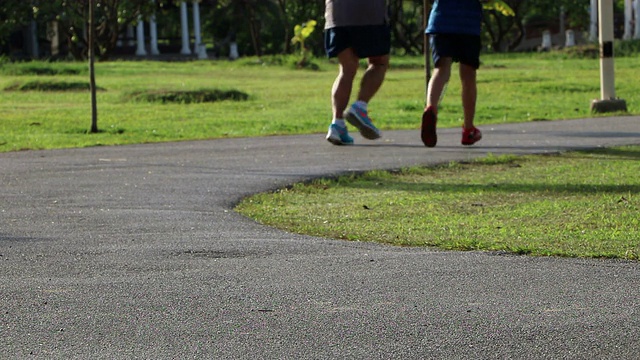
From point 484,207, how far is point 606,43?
7765 mm

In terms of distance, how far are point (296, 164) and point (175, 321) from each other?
5.32 metres

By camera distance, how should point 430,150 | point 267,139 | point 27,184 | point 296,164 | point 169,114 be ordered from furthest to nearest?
1. point 169,114
2. point 267,139
3. point 430,150
4. point 296,164
5. point 27,184

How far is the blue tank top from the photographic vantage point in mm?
9344

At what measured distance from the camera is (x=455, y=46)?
9406 millimetres

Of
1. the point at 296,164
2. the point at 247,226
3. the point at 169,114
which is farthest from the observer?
the point at 169,114

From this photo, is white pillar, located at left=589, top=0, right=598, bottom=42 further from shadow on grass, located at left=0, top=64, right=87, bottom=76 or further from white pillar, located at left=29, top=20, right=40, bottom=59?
shadow on grass, located at left=0, top=64, right=87, bottom=76

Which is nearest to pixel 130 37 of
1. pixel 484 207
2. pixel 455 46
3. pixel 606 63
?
pixel 606 63

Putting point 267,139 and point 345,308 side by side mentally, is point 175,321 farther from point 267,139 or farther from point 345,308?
point 267,139

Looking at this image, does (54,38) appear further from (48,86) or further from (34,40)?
(48,86)

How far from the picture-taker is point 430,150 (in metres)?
10.4

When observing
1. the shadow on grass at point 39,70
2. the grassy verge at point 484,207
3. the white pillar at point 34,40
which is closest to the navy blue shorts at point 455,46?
the grassy verge at point 484,207

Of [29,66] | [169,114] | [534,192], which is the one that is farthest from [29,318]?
[29,66]

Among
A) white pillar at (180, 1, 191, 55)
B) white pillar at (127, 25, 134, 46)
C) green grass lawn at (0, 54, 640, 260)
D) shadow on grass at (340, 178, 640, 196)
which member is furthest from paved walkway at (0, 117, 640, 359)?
white pillar at (127, 25, 134, 46)

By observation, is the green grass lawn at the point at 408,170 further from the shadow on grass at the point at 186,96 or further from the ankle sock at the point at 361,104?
the ankle sock at the point at 361,104
